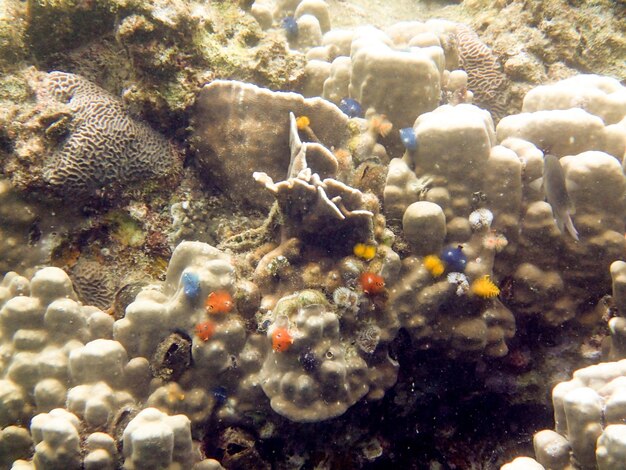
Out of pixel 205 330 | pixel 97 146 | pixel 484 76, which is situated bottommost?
pixel 205 330

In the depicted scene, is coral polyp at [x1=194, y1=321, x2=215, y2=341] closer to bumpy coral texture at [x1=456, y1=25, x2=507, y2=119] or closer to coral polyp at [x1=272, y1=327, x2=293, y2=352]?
coral polyp at [x1=272, y1=327, x2=293, y2=352]

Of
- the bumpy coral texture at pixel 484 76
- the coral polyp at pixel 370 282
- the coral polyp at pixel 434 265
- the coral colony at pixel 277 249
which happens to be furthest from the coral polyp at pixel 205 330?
the bumpy coral texture at pixel 484 76

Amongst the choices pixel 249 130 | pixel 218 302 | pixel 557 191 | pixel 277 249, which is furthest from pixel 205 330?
pixel 557 191

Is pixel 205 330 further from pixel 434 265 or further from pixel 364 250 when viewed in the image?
pixel 434 265

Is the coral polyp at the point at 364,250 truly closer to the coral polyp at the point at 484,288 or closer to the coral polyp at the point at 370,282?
the coral polyp at the point at 370,282

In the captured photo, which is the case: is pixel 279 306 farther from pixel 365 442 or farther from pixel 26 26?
pixel 26 26

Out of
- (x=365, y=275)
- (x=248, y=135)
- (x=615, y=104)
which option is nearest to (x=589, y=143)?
(x=615, y=104)

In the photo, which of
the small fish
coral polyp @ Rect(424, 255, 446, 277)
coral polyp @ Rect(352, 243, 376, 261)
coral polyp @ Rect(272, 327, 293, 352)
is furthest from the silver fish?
coral polyp @ Rect(272, 327, 293, 352)
